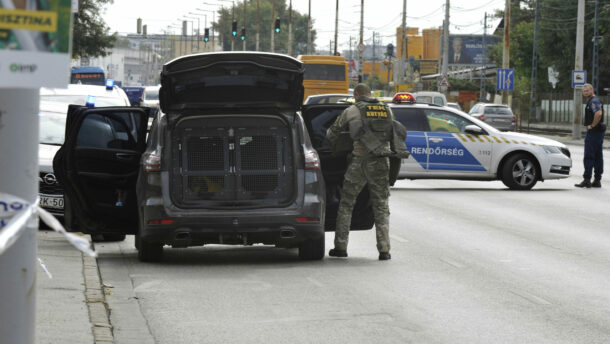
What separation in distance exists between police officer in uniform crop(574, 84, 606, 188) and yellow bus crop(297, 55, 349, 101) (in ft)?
108

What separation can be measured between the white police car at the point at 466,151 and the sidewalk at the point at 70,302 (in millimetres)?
10795

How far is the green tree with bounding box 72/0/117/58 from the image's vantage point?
7262cm

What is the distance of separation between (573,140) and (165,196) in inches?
1604

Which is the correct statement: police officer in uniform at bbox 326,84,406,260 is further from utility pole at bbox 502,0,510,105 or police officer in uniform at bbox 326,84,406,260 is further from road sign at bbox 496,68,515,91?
road sign at bbox 496,68,515,91

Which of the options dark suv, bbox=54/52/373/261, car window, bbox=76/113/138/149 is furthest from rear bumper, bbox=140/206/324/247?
car window, bbox=76/113/138/149

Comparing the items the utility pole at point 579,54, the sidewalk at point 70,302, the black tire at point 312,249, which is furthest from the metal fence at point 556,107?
the sidewalk at point 70,302

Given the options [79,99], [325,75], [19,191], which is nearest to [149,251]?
[79,99]

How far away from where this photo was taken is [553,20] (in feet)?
245

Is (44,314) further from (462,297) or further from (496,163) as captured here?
(496,163)

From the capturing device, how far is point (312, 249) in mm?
11688

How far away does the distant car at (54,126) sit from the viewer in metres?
14.1

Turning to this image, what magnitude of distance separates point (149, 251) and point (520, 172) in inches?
460

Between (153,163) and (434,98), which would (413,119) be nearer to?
(153,163)

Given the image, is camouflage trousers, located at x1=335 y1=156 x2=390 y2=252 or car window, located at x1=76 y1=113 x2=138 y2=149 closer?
camouflage trousers, located at x1=335 y1=156 x2=390 y2=252
